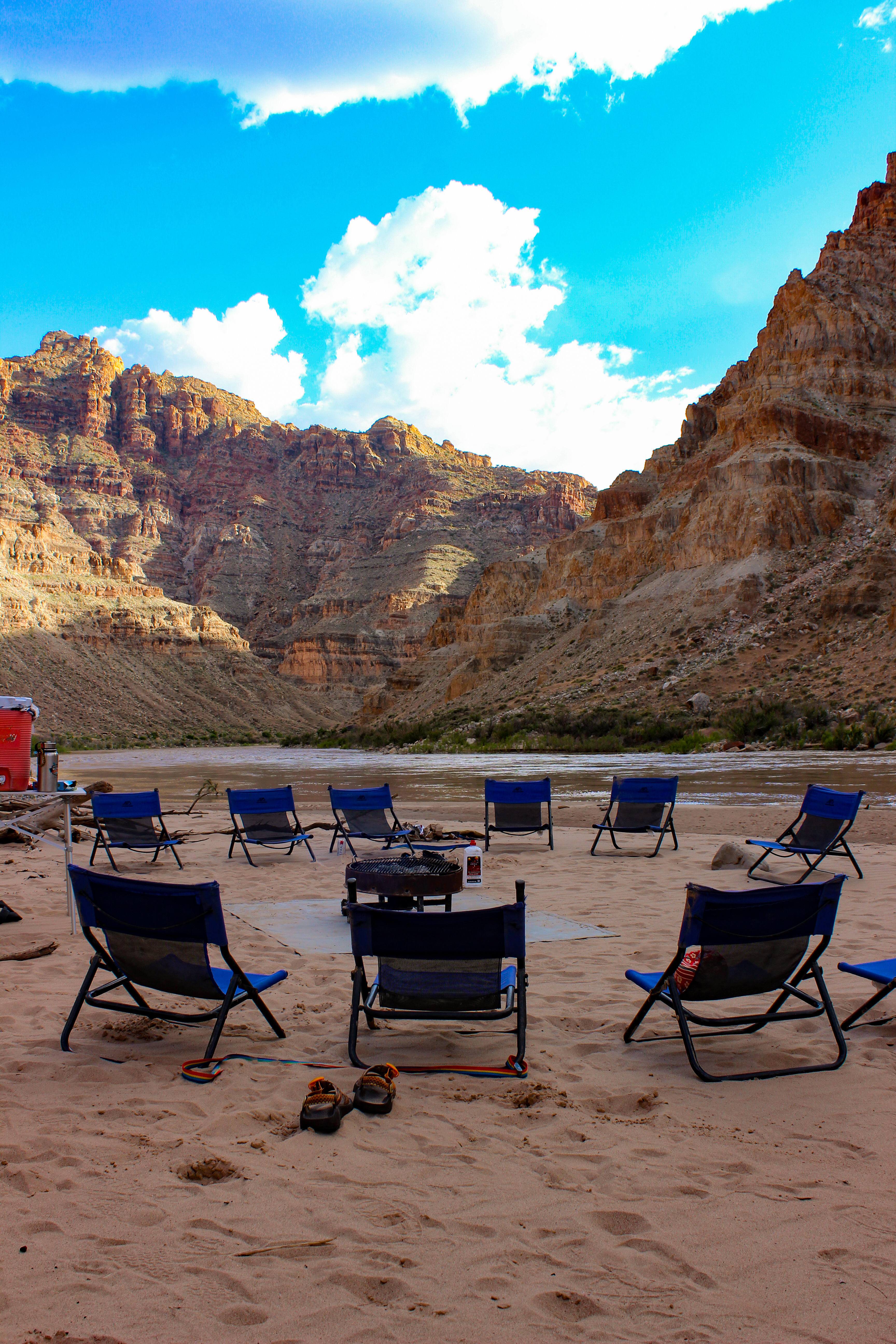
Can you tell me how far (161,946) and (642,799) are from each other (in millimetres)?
6582

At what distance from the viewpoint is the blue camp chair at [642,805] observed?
924 cm

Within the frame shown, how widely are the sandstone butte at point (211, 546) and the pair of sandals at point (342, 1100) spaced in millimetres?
71021

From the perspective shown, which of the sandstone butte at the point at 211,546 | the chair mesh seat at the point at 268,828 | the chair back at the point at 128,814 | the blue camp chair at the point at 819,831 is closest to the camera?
the blue camp chair at the point at 819,831

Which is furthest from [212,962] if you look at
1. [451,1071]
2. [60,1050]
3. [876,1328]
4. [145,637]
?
[145,637]

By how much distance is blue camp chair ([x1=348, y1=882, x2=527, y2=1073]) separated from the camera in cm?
358

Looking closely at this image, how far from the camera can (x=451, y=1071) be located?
3.57m

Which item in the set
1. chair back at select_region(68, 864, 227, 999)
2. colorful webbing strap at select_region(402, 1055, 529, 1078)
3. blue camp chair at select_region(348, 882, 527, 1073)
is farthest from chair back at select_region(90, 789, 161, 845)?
colorful webbing strap at select_region(402, 1055, 529, 1078)

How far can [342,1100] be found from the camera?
3.16 meters

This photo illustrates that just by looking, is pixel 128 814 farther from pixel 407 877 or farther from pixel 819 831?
pixel 819 831

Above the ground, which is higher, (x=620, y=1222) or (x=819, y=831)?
(x=819, y=831)

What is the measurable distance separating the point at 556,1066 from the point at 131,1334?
1.96m

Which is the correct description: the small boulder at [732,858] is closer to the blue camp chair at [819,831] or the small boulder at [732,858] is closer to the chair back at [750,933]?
the blue camp chair at [819,831]

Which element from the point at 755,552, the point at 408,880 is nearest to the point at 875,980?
the point at 408,880

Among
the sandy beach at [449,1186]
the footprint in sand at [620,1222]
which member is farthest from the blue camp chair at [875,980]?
the footprint in sand at [620,1222]
